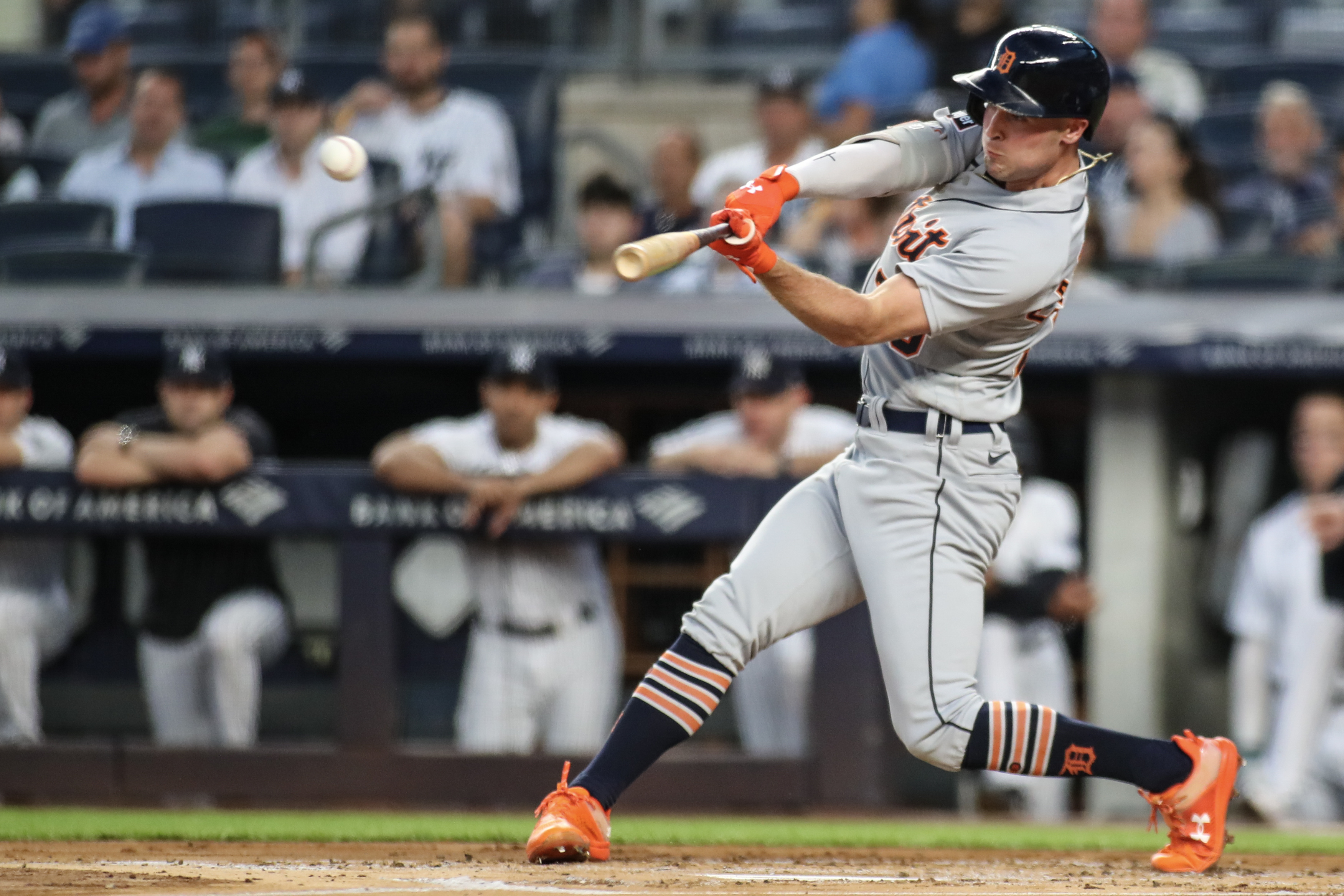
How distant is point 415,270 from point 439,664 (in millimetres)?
1905

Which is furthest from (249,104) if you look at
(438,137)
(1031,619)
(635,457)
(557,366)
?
(1031,619)

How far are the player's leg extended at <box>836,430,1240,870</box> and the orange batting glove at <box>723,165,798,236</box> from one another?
20.3 inches

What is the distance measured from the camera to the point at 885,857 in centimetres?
389

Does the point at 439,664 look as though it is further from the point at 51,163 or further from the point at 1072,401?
the point at 51,163

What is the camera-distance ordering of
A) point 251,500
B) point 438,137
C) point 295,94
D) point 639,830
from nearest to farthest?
point 639,830, point 251,500, point 295,94, point 438,137

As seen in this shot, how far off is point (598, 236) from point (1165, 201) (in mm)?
2119

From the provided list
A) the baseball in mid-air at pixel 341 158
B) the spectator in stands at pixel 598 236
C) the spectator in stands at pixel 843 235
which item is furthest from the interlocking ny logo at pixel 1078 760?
the spectator in stands at pixel 598 236

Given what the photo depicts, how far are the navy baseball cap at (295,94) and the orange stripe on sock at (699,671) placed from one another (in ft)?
14.1

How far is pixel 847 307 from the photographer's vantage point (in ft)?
9.50

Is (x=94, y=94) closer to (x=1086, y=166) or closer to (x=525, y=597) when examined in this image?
(x=525, y=597)

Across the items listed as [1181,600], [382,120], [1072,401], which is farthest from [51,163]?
[1181,600]

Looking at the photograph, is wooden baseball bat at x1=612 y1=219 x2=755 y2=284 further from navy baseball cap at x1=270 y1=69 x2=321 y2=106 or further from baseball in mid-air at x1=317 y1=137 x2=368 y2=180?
navy baseball cap at x1=270 y1=69 x2=321 y2=106

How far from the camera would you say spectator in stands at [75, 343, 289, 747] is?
17.9 feet

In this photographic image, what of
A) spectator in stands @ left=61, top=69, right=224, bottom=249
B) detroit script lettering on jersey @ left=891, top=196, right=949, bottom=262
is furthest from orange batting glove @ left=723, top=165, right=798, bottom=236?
spectator in stands @ left=61, top=69, right=224, bottom=249
